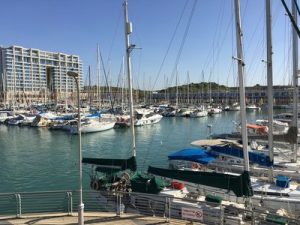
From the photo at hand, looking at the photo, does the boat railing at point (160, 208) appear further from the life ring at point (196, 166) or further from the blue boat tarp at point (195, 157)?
the life ring at point (196, 166)

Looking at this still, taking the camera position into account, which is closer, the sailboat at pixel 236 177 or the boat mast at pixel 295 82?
the sailboat at pixel 236 177

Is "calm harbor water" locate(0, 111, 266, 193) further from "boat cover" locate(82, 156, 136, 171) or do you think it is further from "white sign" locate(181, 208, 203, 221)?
"white sign" locate(181, 208, 203, 221)

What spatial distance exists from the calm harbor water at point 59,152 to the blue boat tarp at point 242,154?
888cm

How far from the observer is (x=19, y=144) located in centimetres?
6059

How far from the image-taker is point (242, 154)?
3044cm

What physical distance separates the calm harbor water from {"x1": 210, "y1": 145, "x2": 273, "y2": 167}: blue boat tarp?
8880mm

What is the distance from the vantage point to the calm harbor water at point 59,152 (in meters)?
33.5

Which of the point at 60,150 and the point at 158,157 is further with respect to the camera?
the point at 60,150

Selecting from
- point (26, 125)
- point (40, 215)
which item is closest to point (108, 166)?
point (40, 215)

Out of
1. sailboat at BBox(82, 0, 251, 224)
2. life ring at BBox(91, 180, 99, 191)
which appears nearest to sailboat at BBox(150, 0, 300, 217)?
sailboat at BBox(82, 0, 251, 224)

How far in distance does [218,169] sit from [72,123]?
55139 millimetres

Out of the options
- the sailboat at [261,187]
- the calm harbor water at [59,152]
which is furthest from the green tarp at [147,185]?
the calm harbor water at [59,152]

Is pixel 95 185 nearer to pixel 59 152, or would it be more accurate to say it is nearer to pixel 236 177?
pixel 236 177

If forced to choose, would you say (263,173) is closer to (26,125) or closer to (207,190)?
(207,190)
